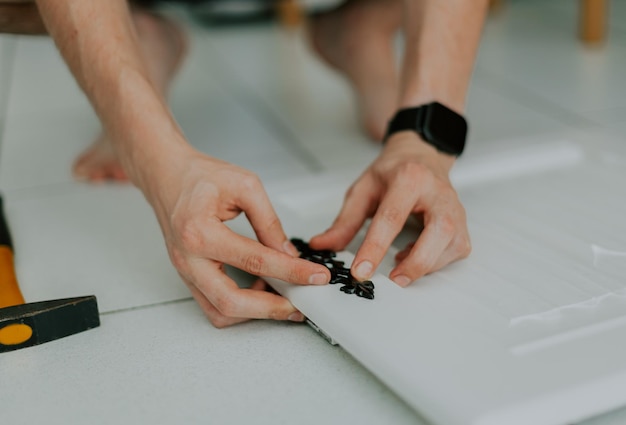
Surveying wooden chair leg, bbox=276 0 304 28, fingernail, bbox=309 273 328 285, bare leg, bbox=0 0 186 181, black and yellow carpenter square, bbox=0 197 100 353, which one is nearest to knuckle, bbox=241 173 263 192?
fingernail, bbox=309 273 328 285

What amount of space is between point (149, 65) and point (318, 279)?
76 centimetres

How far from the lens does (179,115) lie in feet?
5.52

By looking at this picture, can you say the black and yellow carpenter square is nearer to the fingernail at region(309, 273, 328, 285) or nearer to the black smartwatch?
the fingernail at region(309, 273, 328, 285)

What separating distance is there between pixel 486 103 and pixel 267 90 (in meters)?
0.52

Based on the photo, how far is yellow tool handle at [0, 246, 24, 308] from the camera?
33.1 inches

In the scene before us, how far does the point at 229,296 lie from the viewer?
30.0 inches

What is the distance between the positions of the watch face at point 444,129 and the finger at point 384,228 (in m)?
0.14

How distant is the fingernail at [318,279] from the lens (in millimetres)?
772

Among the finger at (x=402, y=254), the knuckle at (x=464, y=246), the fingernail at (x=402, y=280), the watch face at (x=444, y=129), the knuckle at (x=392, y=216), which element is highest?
the watch face at (x=444, y=129)

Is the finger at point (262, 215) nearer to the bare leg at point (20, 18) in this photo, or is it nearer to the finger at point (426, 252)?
the finger at point (426, 252)

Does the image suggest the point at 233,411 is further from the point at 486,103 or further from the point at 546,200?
the point at 486,103

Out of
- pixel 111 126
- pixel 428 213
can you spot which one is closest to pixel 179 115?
pixel 111 126

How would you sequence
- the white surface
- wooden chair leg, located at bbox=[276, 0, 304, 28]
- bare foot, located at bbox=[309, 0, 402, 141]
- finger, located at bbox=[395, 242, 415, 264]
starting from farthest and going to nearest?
wooden chair leg, located at bbox=[276, 0, 304, 28] < bare foot, located at bbox=[309, 0, 402, 141] < finger, located at bbox=[395, 242, 415, 264] < the white surface

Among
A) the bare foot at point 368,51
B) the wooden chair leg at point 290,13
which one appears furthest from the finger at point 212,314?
the wooden chair leg at point 290,13
